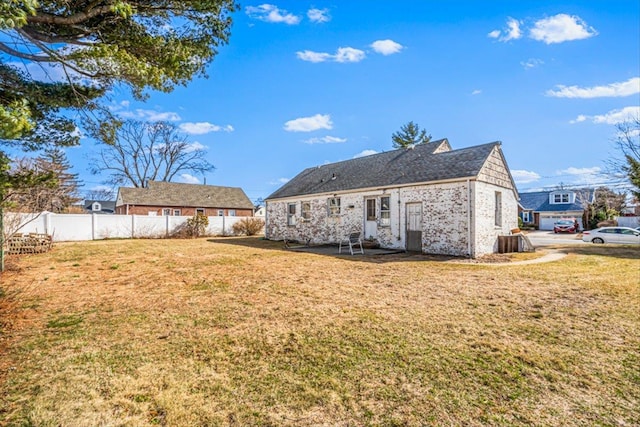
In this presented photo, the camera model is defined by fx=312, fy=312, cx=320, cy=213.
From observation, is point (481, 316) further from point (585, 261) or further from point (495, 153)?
point (495, 153)

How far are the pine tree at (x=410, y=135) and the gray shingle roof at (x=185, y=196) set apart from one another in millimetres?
21553

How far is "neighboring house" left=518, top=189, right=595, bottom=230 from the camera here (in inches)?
1473

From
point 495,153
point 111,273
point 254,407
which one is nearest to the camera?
point 254,407

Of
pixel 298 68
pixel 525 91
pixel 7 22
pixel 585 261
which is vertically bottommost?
pixel 585 261

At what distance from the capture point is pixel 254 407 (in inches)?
106

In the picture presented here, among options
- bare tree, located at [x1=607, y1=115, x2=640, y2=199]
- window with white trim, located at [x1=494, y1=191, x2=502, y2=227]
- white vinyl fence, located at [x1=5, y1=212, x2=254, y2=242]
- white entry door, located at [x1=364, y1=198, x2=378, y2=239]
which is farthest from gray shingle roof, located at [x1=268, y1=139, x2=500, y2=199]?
bare tree, located at [x1=607, y1=115, x2=640, y2=199]

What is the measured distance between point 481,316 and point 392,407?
10.3ft

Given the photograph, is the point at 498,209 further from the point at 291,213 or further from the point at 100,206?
the point at 100,206

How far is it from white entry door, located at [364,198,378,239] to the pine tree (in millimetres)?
Result: 28087

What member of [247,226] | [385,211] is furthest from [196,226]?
[385,211]

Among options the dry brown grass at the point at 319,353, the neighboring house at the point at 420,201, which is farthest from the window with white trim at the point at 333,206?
the dry brown grass at the point at 319,353

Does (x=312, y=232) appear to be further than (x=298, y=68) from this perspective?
Yes

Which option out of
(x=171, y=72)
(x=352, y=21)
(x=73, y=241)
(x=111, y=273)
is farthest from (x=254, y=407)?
(x=73, y=241)

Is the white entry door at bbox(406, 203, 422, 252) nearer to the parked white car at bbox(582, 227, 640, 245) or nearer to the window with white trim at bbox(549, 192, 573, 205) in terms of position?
the parked white car at bbox(582, 227, 640, 245)
